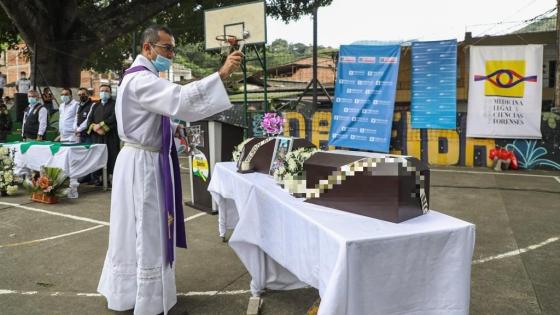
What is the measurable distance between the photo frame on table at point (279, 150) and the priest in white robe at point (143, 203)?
794mm

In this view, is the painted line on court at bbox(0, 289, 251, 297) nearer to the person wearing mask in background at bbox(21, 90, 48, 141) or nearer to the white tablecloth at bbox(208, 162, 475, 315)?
the white tablecloth at bbox(208, 162, 475, 315)

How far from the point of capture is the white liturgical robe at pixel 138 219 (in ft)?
10.5

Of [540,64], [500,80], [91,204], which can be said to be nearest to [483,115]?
[500,80]

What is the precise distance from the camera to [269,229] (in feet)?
Answer: 10.2

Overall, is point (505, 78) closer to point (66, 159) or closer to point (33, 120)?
point (66, 159)

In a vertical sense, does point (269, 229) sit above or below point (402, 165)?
below

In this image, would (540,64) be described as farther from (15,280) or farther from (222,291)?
(15,280)

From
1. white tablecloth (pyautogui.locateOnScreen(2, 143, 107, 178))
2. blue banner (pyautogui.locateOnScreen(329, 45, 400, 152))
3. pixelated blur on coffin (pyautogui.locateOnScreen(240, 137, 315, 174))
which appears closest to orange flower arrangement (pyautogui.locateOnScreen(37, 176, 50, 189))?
white tablecloth (pyautogui.locateOnScreen(2, 143, 107, 178))

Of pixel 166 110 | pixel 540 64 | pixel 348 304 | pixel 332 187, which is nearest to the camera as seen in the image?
pixel 348 304

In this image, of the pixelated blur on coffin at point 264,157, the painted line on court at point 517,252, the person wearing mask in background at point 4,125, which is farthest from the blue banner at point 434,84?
the person wearing mask in background at point 4,125

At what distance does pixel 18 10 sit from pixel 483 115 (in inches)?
502

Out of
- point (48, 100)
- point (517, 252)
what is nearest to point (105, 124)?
point (48, 100)

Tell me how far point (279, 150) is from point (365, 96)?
7729mm

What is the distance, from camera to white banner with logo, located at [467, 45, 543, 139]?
1026 centimetres
